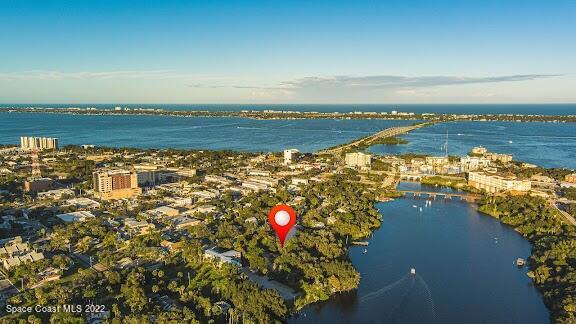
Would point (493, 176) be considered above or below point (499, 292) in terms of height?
above

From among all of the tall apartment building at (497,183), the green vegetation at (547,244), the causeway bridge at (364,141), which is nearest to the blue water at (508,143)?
the causeway bridge at (364,141)

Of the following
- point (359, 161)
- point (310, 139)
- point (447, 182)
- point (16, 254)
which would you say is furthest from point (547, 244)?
point (310, 139)

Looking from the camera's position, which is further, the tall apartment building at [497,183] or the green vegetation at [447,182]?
the green vegetation at [447,182]

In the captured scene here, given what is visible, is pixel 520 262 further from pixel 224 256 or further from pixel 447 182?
pixel 447 182

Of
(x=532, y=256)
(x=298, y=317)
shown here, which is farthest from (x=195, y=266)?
(x=532, y=256)

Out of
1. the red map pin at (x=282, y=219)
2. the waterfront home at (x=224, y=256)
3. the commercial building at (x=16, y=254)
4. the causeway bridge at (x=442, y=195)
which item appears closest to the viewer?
A: the red map pin at (x=282, y=219)

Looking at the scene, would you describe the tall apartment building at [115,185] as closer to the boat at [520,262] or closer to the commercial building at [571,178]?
the boat at [520,262]

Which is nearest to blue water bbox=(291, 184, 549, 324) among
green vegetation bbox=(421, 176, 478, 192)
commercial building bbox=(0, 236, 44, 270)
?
green vegetation bbox=(421, 176, 478, 192)

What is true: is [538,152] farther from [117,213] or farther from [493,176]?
[117,213]
